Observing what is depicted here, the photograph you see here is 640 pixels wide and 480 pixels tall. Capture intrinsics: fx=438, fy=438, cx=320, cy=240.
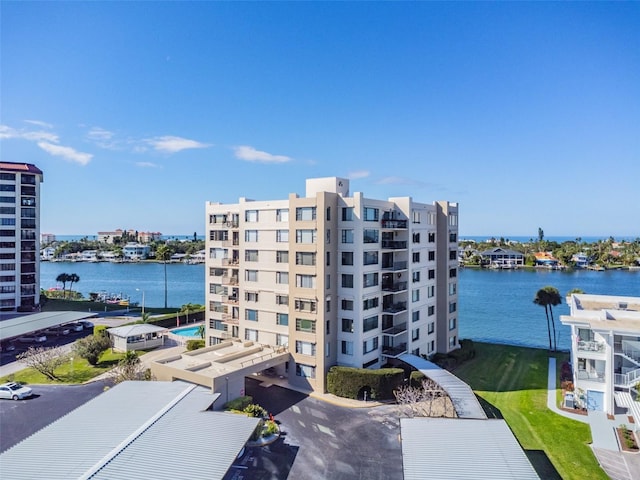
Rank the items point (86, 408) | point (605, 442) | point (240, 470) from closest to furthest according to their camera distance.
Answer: point (240, 470) → point (86, 408) → point (605, 442)

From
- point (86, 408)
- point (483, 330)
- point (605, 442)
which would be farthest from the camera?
point (483, 330)

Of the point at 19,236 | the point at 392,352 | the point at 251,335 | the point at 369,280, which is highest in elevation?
the point at 19,236

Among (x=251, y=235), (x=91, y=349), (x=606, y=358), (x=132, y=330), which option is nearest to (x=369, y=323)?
(x=251, y=235)

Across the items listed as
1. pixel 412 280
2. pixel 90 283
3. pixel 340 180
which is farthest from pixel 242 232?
pixel 90 283

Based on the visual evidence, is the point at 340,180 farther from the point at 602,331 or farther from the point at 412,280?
the point at 602,331

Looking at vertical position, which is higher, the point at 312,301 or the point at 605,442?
the point at 312,301

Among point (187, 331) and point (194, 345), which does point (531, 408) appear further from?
point (187, 331)

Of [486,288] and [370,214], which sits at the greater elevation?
[370,214]
